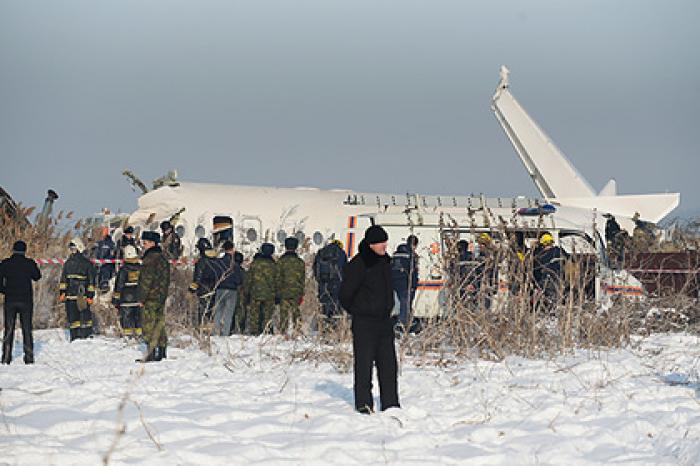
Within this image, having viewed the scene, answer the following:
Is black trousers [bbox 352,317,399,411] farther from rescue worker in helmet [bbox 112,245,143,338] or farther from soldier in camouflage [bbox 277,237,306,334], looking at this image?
soldier in camouflage [bbox 277,237,306,334]

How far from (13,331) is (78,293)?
2062mm

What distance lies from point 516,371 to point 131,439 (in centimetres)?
463

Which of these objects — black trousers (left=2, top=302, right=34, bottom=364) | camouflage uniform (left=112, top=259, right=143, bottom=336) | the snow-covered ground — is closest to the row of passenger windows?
camouflage uniform (left=112, top=259, right=143, bottom=336)

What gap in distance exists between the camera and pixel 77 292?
13773 millimetres

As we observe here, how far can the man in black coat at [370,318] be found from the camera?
7.68 meters

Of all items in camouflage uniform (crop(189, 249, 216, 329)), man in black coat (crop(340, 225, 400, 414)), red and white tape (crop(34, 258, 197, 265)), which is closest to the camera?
man in black coat (crop(340, 225, 400, 414))

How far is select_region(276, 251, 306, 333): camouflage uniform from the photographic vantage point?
14188mm

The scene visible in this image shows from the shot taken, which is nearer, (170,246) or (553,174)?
(170,246)

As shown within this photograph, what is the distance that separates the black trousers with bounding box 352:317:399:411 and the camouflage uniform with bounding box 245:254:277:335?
257 inches

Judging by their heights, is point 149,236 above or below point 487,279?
above

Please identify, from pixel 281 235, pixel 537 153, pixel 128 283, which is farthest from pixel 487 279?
pixel 537 153

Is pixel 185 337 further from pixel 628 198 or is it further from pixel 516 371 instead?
pixel 628 198

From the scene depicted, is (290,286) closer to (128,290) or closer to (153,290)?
(128,290)

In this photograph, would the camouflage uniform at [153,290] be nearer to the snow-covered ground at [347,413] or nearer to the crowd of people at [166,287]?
the crowd of people at [166,287]
